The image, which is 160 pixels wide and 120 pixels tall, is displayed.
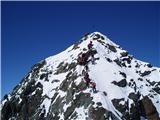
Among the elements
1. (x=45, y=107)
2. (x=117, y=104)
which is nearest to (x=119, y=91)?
(x=117, y=104)

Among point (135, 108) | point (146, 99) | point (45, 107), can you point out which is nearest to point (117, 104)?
point (135, 108)

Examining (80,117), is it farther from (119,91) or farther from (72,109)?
(119,91)

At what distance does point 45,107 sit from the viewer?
199000 millimetres

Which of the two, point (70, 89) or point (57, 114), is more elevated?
point (70, 89)

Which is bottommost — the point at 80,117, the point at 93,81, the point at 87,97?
the point at 80,117

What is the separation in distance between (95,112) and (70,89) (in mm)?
29872

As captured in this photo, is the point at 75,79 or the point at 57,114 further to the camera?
the point at 75,79

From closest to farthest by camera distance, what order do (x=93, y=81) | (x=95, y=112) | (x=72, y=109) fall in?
1. (x=95, y=112)
2. (x=72, y=109)
3. (x=93, y=81)

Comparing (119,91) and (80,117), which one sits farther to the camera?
(119,91)

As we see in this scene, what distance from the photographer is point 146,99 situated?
19600 centimetres

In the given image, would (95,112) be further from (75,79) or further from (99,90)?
(75,79)

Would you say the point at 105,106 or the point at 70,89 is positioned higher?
the point at 70,89

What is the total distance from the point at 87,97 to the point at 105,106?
11437 mm

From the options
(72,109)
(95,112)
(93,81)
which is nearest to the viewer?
(95,112)
